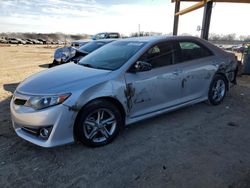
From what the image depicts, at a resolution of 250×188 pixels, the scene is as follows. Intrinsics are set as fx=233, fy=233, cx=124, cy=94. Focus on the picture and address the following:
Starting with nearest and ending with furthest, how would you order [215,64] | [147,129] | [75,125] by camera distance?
[75,125], [147,129], [215,64]

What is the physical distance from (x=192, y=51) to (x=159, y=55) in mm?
895

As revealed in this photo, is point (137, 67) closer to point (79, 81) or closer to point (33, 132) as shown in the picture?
point (79, 81)

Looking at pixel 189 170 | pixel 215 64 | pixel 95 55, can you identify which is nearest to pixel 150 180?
pixel 189 170

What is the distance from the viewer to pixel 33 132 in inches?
122

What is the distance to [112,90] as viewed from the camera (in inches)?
131

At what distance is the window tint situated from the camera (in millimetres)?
3841

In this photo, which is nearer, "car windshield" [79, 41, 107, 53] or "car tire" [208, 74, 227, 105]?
"car tire" [208, 74, 227, 105]

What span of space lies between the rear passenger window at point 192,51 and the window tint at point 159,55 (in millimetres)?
295

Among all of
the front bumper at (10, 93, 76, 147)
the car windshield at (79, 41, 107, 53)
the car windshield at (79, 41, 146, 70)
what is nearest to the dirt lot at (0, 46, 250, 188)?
the front bumper at (10, 93, 76, 147)

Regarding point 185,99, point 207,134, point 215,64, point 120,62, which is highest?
point 120,62

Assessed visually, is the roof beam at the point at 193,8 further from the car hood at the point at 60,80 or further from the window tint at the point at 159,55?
the car hood at the point at 60,80

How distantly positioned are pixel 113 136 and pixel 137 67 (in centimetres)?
111

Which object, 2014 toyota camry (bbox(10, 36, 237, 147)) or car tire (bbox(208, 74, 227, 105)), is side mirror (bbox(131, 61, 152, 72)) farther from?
car tire (bbox(208, 74, 227, 105))

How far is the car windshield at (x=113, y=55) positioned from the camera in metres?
3.74
